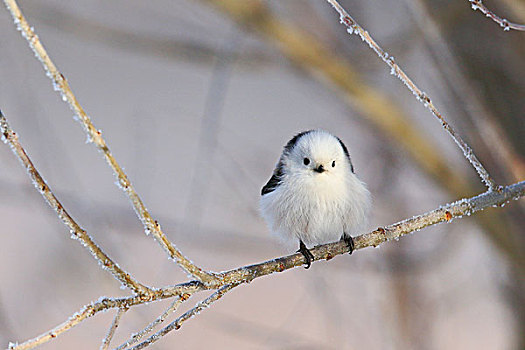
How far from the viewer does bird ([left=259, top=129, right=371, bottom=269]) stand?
3.16 ft

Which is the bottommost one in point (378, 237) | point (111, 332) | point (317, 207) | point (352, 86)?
point (111, 332)

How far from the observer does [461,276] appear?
1.58 m

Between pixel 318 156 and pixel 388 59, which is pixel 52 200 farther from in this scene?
pixel 318 156

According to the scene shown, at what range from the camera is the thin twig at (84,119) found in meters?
0.42

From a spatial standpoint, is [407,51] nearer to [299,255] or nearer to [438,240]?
[438,240]

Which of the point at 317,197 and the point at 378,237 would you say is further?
the point at 317,197

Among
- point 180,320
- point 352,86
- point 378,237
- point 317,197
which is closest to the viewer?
point 180,320

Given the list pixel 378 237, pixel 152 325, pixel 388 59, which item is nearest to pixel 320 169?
pixel 378 237

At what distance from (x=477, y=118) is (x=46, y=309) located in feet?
3.98

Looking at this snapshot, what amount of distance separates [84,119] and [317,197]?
A: 559 mm

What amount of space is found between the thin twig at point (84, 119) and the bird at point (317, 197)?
428 millimetres

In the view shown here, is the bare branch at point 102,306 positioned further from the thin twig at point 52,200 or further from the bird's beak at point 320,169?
the bird's beak at point 320,169

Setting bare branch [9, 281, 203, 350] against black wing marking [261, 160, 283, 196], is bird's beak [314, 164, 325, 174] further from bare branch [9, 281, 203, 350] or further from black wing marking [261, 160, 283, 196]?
bare branch [9, 281, 203, 350]

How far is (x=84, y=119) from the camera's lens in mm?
455
